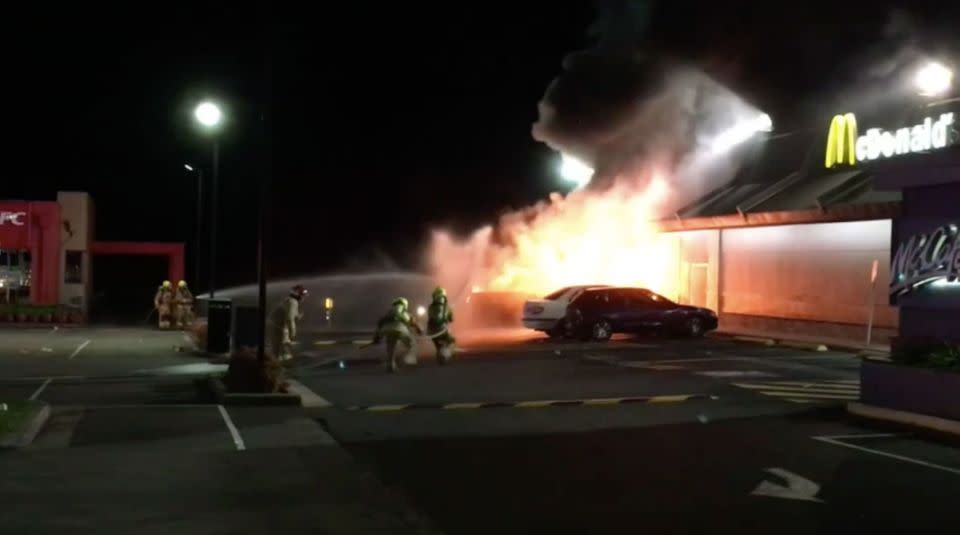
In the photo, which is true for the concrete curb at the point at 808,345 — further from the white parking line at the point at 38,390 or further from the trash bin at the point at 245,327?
the white parking line at the point at 38,390

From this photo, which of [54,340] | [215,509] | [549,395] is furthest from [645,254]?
[215,509]

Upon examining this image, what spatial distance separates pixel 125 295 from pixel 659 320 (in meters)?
39.2

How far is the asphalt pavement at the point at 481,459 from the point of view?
8.26 m

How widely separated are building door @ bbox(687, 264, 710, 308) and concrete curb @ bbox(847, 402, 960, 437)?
64.2 feet

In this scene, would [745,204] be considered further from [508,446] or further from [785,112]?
[508,446]

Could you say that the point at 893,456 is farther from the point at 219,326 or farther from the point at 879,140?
the point at 219,326

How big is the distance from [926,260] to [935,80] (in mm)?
15101

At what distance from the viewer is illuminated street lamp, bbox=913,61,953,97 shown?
2781cm

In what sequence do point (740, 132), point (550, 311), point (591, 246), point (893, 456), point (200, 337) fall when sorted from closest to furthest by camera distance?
1. point (893, 456)
2. point (200, 337)
3. point (550, 311)
4. point (740, 132)
5. point (591, 246)

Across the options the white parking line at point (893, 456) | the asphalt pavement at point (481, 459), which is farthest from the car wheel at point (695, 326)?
the white parking line at point (893, 456)

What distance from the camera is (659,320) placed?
→ 27938 mm

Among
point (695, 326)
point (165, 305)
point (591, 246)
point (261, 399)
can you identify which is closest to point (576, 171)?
point (591, 246)

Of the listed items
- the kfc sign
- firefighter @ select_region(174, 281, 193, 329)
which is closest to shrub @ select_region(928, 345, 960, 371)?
firefighter @ select_region(174, 281, 193, 329)

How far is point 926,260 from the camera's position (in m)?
14.6
